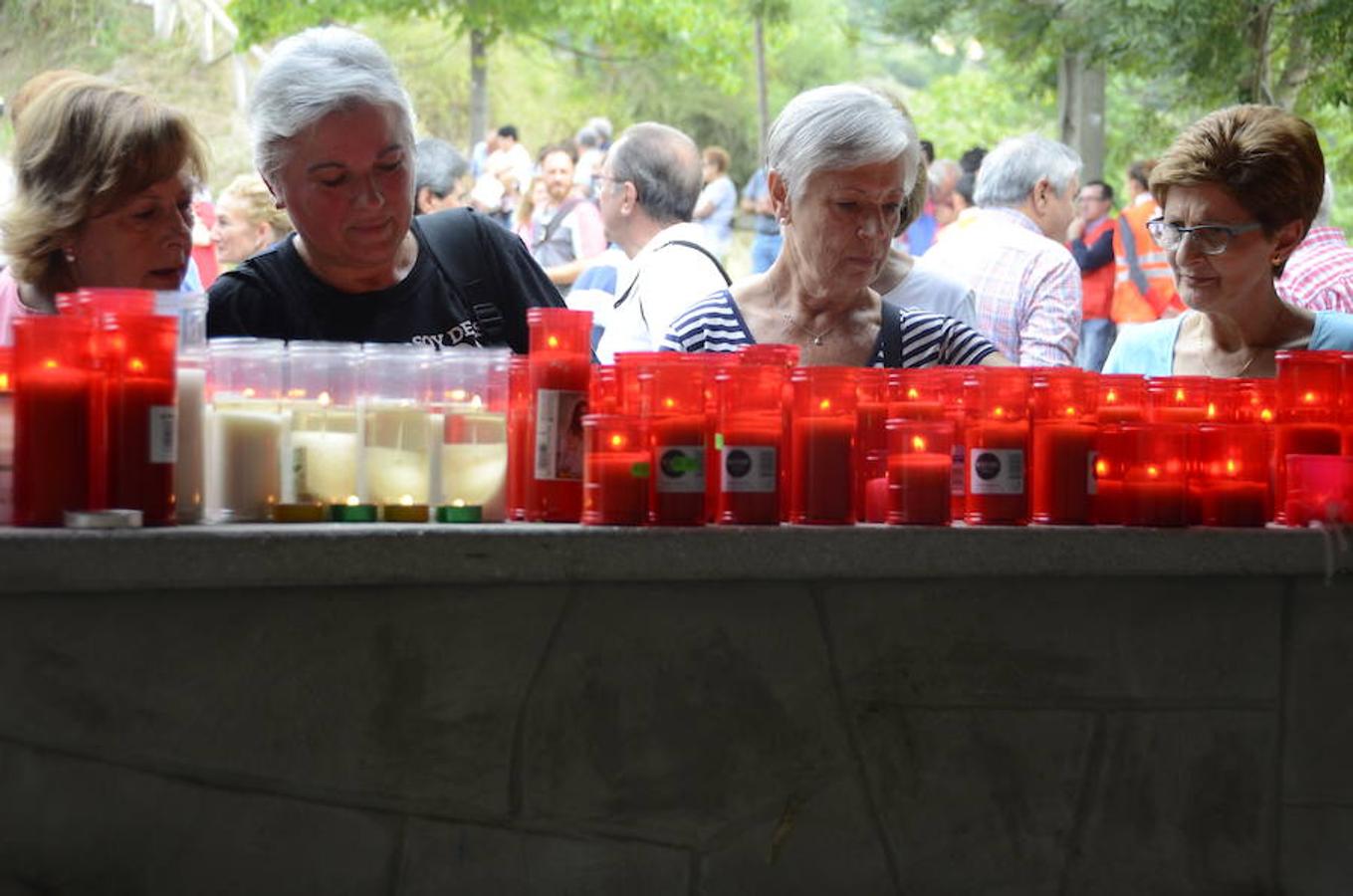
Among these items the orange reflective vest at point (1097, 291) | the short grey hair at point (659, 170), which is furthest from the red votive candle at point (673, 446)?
the orange reflective vest at point (1097, 291)

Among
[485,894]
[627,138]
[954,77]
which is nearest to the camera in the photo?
[485,894]

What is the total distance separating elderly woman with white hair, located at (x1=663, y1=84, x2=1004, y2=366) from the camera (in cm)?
393

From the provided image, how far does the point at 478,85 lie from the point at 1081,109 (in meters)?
A: 8.63

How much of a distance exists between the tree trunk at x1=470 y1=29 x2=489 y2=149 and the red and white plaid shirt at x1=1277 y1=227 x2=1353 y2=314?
1232 centimetres

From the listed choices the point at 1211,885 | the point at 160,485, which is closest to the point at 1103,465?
the point at 1211,885

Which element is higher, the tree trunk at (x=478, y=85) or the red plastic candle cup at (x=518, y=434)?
the tree trunk at (x=478, y=85)

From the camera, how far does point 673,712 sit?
3.00m

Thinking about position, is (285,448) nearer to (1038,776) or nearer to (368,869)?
(368,869)

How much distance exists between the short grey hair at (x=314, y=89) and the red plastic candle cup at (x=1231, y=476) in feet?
5.51

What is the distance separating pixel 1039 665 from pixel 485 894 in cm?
100

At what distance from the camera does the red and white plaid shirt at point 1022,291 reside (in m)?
6.30

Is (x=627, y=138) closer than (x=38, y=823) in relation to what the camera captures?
No

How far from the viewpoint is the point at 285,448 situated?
292 cm

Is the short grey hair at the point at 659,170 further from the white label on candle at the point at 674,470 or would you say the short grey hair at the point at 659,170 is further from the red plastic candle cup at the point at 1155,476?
the white label on candle at the point at 674,470
